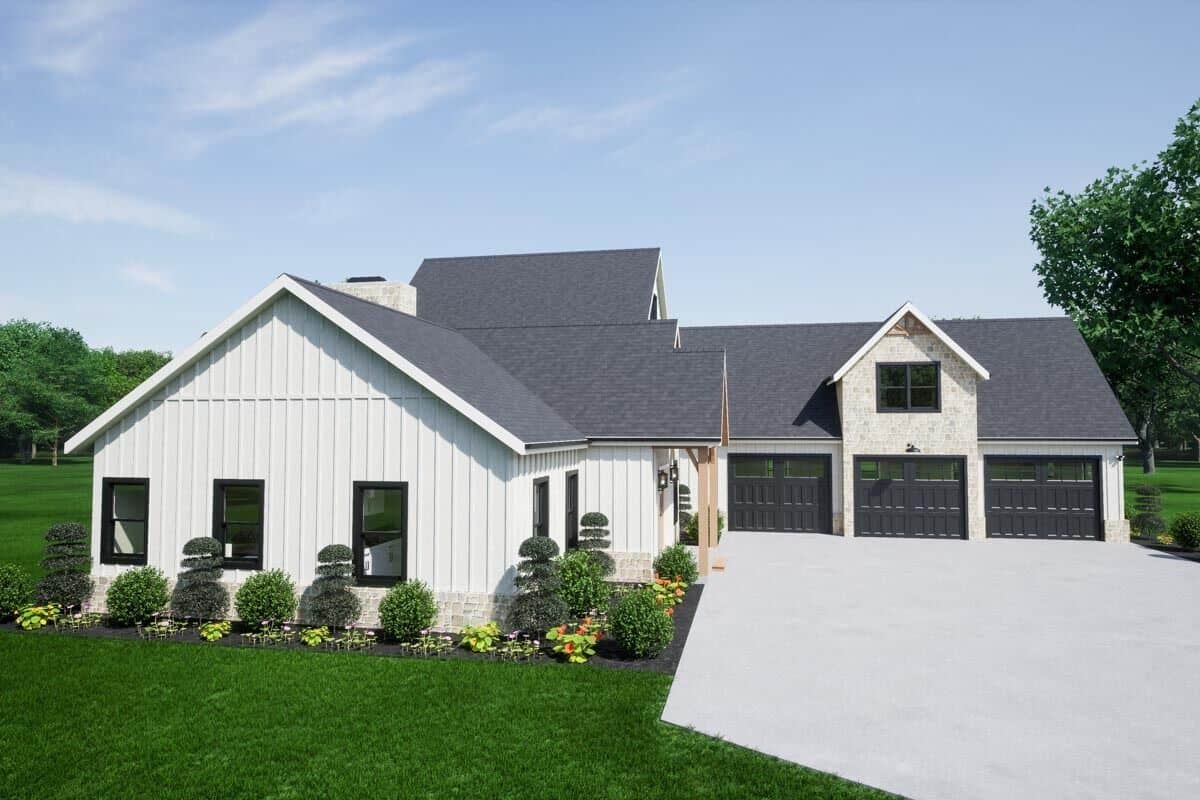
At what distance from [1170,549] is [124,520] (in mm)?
27388

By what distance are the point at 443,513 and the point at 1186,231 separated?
128 feet

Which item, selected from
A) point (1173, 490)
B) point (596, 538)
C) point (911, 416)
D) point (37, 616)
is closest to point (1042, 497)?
point (911, 416)

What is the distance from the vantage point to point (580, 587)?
1391cm

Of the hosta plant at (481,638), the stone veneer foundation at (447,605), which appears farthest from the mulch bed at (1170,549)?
the hosta plant at (481,638)

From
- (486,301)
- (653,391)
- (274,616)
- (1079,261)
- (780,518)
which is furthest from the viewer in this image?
(1079,261)

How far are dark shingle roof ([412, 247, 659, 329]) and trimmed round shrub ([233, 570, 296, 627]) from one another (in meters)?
18.9

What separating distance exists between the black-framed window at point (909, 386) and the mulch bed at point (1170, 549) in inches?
289

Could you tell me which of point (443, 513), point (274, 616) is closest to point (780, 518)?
point (443, 513)

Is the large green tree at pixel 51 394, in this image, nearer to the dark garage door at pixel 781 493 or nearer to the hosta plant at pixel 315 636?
the dark garage door at pixel 781 493

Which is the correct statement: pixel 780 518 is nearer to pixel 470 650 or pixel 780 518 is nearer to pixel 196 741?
pixel 470 650

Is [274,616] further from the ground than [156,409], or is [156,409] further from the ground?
[156,409]

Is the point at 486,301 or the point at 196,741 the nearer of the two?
the point at 196,741

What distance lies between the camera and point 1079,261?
39625mm

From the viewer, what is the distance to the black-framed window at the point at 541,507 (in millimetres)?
14727
